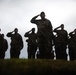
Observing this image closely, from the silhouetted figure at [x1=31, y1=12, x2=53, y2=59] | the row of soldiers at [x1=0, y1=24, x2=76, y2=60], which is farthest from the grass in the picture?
the row of soldiers at [x1=0, y1=24, x2=76, y2=60]

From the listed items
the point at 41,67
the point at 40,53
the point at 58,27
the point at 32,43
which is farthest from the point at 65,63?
the point at 32,43

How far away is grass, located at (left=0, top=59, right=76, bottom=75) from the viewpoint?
40.7ft

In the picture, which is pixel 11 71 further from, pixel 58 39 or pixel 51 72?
pixel 58 39

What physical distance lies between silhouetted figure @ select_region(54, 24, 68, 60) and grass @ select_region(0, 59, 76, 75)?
24.6 feet

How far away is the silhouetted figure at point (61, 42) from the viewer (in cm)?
2119

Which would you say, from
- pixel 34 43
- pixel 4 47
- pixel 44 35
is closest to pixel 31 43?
pixel 34 43

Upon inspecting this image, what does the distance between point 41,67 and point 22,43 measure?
948cm

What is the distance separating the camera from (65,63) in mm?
13688

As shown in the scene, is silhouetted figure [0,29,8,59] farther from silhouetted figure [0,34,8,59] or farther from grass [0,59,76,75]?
grass [0,59,76,75]

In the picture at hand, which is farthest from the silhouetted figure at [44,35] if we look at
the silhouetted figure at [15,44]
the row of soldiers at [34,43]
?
the silhouetted figure at [15,44]

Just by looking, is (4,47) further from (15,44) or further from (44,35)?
(44,35)

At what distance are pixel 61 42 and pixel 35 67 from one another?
859 cm

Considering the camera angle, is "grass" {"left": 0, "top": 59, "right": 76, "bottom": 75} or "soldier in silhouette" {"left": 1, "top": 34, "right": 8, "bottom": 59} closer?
"grass" {"left": 0, "top": 59, "right": 76, "bottom": 75}

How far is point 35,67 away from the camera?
41.9 ft
